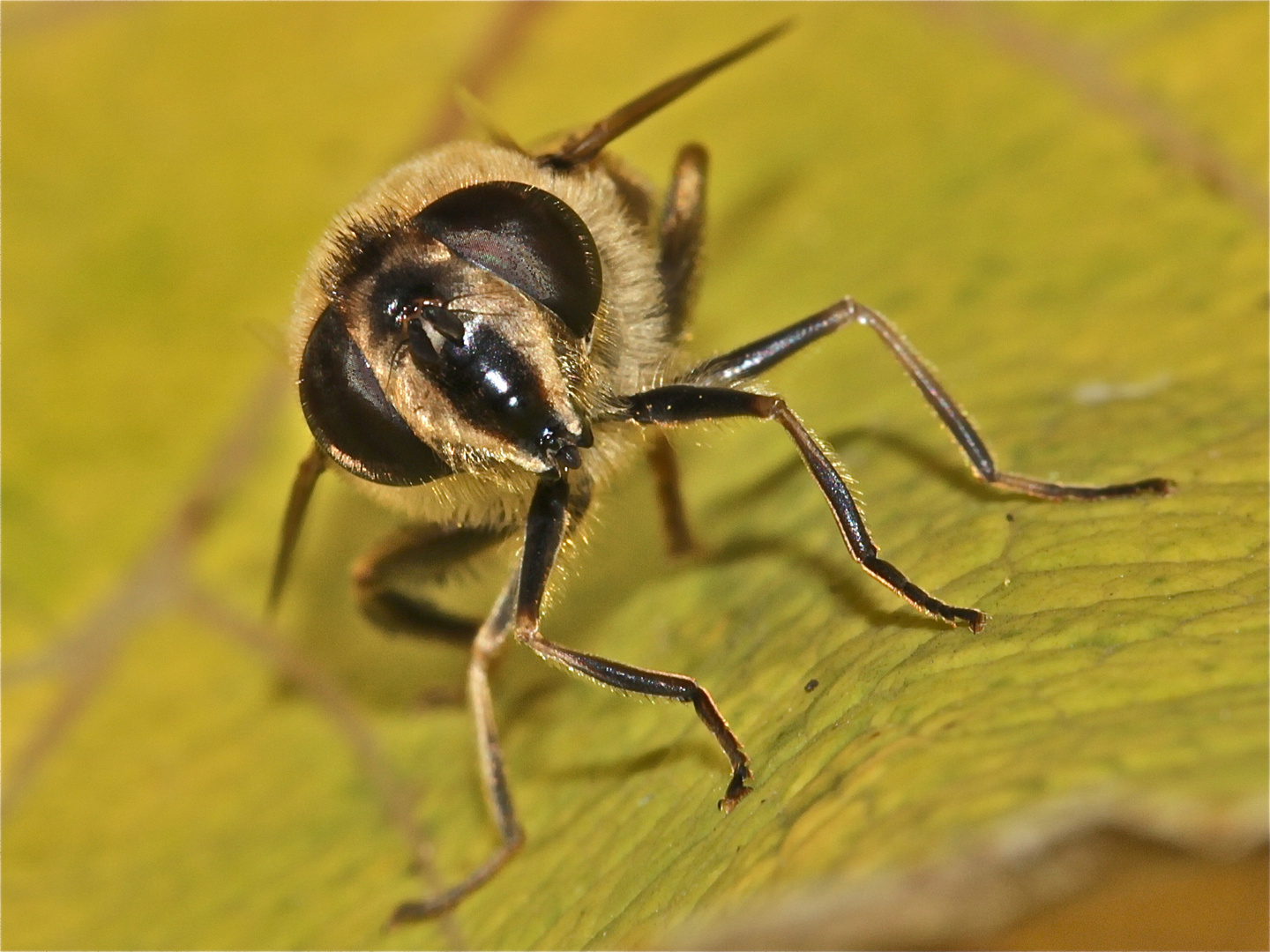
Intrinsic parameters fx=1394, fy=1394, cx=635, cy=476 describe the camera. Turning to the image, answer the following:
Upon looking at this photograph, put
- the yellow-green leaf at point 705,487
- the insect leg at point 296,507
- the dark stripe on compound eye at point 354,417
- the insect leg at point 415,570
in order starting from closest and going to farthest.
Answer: the yellow-green leaf at point 705,487, the dark stripe on compound eye at point 354,417, the insect leg at point 296,507, the insect leg at point 415,570

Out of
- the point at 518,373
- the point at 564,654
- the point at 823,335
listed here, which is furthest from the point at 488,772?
the point at 823,335

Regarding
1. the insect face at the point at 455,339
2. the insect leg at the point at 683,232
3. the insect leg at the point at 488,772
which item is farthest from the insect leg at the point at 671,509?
the insect face at the point at 455,339

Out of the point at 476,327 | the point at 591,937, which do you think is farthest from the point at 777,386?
the point at 591,937

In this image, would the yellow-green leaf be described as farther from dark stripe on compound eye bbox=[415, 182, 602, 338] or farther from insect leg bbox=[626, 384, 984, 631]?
dark stripe on compound eye bbox=[415, 182, 602, 338]

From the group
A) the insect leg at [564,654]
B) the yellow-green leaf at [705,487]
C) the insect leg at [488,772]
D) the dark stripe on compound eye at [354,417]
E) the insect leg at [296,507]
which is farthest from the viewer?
the insect leg at [296,507]

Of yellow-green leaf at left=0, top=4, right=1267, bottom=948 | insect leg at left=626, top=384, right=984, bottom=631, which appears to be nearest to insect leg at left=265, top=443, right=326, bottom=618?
yellow-green leaf at left=0, top=4, right=1267, bottom=948

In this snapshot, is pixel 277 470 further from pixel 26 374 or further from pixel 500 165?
pixel 500 165

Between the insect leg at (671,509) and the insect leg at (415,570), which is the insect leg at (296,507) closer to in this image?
the insect leg at (415,570)
